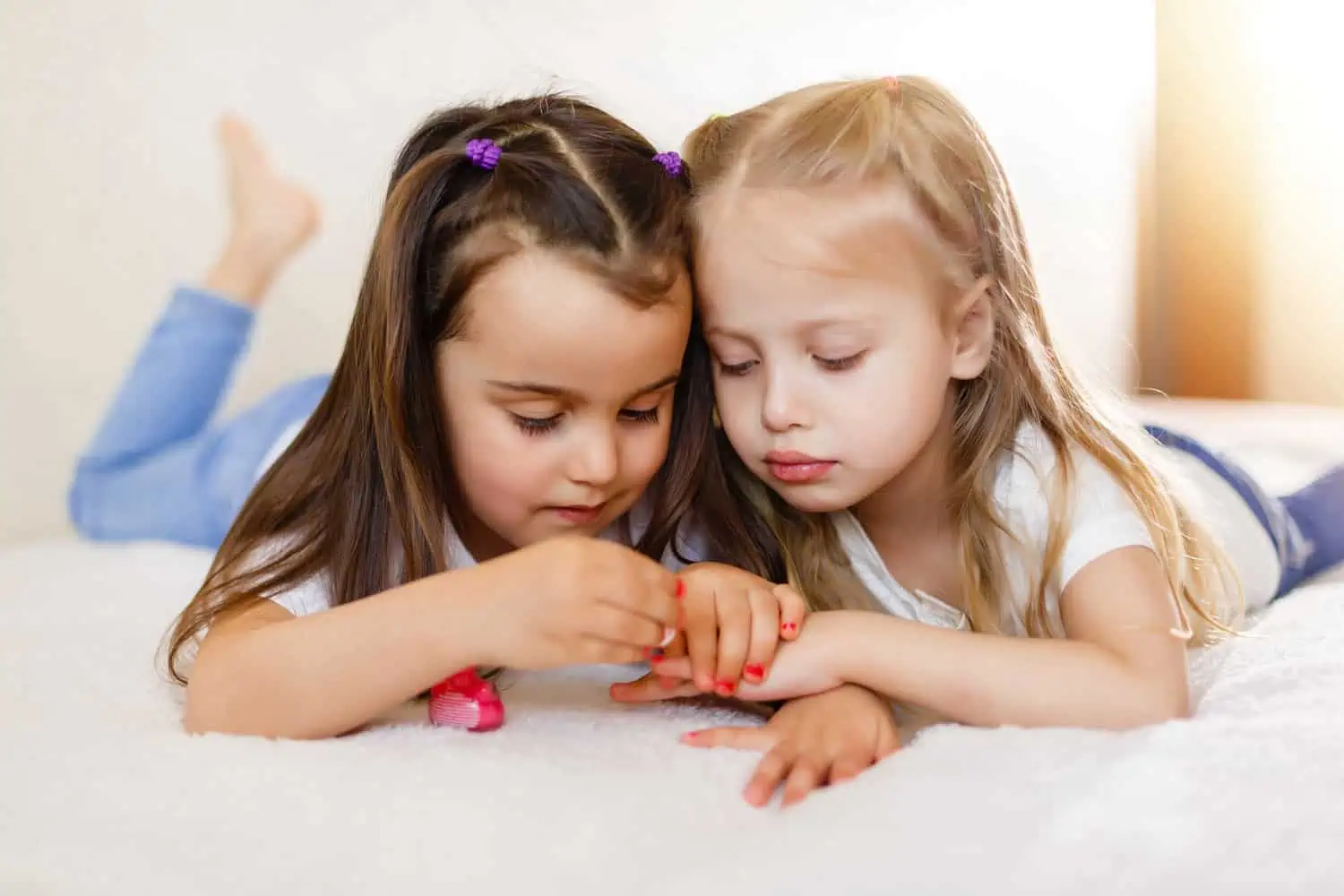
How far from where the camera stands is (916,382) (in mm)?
1041

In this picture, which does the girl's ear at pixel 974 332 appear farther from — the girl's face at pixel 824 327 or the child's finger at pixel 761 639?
the child's finger at pixel 761 639

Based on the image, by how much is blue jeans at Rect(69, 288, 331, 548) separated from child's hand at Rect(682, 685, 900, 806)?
96 cm

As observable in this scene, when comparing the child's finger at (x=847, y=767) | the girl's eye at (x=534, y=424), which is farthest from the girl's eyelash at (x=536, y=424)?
the child's finger at (x=847, y=767)

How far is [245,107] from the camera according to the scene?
1964 millimetres

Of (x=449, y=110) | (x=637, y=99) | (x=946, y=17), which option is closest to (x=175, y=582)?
(x=449, y=110)

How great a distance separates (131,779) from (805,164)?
0.65m

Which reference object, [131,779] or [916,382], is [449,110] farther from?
[131,779]

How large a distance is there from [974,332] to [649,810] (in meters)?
0.53

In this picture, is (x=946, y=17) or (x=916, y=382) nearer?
(x=916, y=382)

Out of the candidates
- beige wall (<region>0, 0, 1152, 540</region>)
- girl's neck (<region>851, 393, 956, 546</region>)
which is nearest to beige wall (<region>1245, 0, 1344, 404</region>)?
beige wall (<region>0, 0, 1152, 540</region>)

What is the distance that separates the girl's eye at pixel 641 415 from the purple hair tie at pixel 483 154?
22cm

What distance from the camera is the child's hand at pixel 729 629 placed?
92 cm

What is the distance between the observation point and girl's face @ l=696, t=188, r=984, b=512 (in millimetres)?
1016

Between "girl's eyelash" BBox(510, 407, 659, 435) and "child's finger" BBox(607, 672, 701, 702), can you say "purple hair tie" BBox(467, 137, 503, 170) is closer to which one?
"girl's eyelash" BBox(510, 407, 659, 435)
